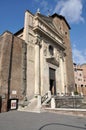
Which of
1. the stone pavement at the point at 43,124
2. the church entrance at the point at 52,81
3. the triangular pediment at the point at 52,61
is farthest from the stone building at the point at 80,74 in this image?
the stone pavement at the point at 43,124

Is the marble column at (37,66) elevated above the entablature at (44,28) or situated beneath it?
situated beneath

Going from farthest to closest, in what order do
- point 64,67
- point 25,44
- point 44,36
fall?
point 64,67
point 44,36
point 25,44

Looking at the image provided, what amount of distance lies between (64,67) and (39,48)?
7517 millimetres

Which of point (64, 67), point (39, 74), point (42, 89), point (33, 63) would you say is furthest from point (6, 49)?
point (64, 67)

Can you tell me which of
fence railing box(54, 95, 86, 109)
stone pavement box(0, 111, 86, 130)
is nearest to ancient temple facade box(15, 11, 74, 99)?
fence railing box(54, 95, 86, 109)

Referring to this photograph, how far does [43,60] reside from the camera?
60.5ft

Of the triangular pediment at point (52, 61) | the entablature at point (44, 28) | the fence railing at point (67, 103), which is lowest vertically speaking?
the fence railing at point (67, 103)

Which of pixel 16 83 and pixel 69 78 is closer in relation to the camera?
pixel 16 83

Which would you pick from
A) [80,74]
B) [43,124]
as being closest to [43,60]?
[43,124]

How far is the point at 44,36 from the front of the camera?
65.2 ft

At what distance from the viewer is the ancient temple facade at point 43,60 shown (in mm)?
16484

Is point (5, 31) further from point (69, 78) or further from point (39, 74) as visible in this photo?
point (69, 78)

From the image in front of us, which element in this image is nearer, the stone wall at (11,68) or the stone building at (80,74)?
the stone wall at (11,68)

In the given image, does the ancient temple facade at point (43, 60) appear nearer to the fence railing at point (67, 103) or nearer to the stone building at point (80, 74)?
the fence railing at point (67, 103)
